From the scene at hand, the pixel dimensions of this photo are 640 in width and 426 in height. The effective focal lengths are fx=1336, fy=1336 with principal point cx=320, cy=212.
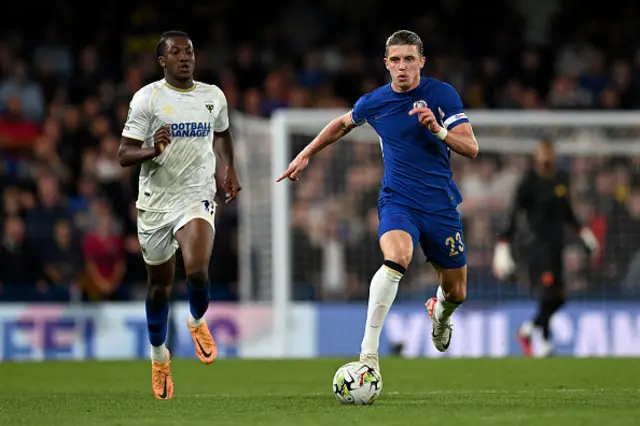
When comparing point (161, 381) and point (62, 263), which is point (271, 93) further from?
point (161, 381)

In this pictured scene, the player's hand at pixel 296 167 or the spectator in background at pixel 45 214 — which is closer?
the player's hand at pixel 296 167

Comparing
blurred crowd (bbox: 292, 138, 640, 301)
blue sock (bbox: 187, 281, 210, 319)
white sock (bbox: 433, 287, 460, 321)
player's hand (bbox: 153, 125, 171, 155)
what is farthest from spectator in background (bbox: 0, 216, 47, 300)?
player's hand (bbox: 153, 125, 171, 155)

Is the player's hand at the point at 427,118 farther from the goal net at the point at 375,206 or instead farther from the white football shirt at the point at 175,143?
the goal net at the point at 375,206

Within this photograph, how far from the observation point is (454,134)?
8.15 m

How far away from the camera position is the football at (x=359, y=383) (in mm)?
7680

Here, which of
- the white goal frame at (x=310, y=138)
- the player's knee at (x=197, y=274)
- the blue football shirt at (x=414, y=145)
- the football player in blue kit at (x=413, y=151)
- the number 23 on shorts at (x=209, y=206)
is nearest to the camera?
the football player in blue kit at (x=413, y=151)

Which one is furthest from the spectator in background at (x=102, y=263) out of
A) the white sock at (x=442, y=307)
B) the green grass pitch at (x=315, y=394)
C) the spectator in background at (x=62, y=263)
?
the white sock at (x=442, y=307)

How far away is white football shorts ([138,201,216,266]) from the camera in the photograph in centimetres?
898

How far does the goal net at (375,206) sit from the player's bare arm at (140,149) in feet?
21.3

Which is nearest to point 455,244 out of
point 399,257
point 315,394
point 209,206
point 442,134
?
point 399,257

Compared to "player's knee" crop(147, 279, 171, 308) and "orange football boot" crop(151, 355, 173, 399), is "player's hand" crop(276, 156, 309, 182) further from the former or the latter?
"orange football boot" crop(151, 355, 173, 399)

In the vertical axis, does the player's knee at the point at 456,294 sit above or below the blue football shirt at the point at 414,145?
below

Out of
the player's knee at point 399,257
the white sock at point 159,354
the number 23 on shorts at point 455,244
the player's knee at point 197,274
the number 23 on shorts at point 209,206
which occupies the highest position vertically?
the number 23 on shorts at point 209,206

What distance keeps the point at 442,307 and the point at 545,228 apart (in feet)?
16.8
